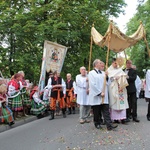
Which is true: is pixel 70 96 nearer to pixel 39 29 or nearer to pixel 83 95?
pixel 83 95

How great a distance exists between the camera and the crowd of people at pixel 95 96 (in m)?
8.34

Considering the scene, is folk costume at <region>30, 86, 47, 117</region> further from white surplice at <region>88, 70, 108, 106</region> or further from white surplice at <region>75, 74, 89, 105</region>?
white surplice at <region>88, 70, 108, 106</region>

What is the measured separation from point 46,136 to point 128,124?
2.68 m

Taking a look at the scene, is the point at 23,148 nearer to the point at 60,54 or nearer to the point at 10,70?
the point at 60,54

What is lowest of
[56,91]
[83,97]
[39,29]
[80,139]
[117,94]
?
[80,139]

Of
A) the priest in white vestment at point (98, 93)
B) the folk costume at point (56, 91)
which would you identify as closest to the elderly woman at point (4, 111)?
the folk costume at point (56, 91)

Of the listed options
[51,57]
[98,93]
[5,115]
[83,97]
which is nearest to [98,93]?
[98,93]

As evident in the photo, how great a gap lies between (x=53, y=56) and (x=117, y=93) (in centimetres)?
644

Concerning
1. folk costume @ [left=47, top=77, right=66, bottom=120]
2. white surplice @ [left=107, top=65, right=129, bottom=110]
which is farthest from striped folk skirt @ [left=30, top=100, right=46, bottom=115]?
white surplice @ [left=107, top=65, right=129, bottom=110]

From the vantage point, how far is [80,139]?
22.9ft

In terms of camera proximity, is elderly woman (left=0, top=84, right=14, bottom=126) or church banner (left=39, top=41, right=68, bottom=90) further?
church banner (left=39, top=41, right=68, bottom=90)

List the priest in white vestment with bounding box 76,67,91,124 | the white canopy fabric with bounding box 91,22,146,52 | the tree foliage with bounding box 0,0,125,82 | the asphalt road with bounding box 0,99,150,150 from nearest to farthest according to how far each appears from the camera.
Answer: the asphalt road with bounding box 0,99,150,150
the white canopy fabric with bounding box 91,22,146,52
the priest in white vestment with bounding box 76,67,91,124
the tree foliage with bounding box 0,0,125,82

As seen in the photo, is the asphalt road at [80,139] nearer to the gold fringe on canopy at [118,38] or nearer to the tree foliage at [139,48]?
the gold fringe on canopy at [118,38]

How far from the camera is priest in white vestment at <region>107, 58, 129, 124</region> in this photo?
9.09 metres
